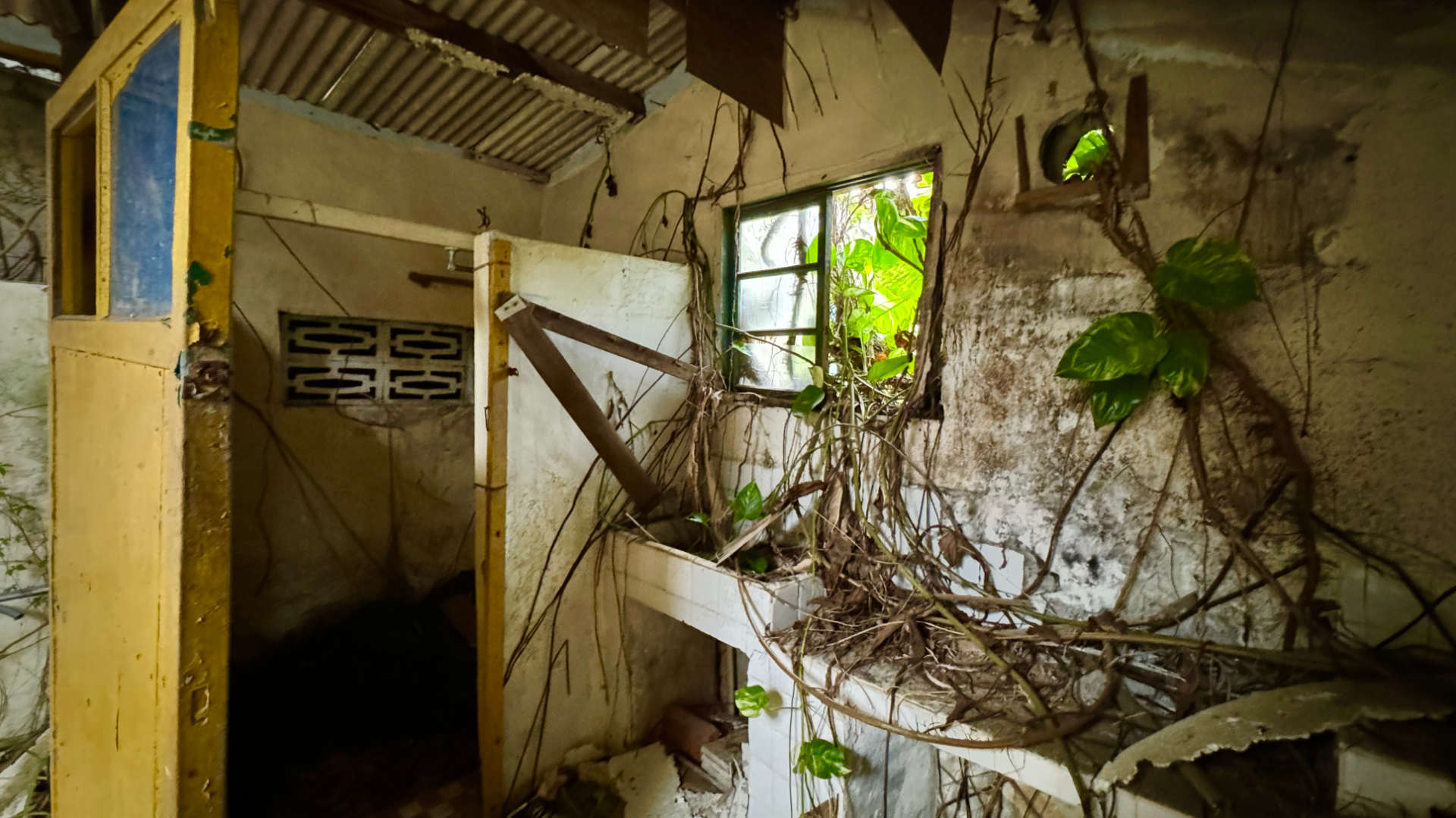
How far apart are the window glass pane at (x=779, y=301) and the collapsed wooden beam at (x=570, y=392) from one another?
31.8 inches

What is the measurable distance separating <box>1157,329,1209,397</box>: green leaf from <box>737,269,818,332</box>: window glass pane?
121 cm

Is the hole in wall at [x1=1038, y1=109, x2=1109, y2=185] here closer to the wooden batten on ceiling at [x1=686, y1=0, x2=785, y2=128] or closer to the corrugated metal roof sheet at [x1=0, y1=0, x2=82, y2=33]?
the wooden batten on ceiling at [x1=686, y1=0, x2=785, y2=128]

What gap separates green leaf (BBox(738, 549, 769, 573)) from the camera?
230cm

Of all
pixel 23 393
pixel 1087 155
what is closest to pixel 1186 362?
pixel 1087 155

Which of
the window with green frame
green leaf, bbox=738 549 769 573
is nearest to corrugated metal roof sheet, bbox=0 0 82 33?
the window with green frame

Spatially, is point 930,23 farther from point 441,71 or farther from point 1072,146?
point 441,71

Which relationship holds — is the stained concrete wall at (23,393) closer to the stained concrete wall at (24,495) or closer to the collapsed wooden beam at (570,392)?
the stained concrete wall at (24,495)

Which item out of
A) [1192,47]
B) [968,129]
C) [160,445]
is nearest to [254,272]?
[160,445]

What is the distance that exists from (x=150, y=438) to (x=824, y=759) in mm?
1846

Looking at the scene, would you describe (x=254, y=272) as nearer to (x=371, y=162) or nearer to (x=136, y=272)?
(x=371, y=162)

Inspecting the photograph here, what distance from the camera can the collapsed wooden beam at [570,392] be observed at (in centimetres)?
214

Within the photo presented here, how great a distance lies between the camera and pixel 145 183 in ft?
4.16

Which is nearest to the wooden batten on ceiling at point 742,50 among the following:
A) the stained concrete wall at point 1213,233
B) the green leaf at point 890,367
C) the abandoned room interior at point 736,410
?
the abandoned room interior at point 736,410

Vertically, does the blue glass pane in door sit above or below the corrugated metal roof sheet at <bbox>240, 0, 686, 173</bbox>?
below
